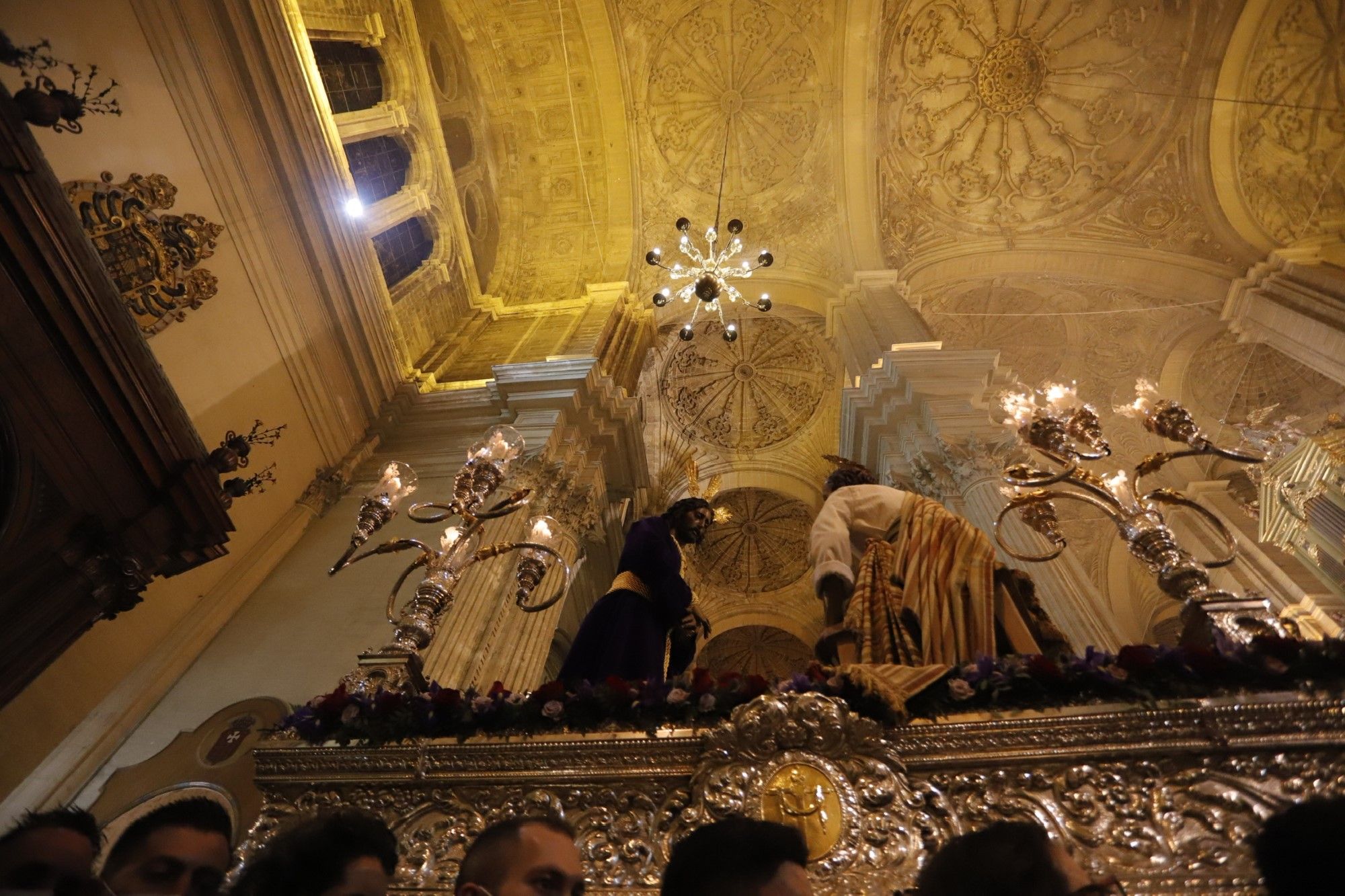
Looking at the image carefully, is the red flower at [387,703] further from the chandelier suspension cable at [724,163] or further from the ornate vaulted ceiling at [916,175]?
the chandelier suspension cable at [724,163]

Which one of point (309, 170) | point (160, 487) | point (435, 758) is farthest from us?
point (309, 170)

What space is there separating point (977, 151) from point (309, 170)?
30.8 feet

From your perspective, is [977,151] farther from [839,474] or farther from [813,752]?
[813,752]

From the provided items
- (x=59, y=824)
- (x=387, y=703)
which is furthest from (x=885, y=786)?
(x=59, y=824)

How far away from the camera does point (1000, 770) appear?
94.0 inches

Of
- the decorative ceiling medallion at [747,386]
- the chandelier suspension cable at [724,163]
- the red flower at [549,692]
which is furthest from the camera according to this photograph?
the decorative ceiling medallion at [747,386]

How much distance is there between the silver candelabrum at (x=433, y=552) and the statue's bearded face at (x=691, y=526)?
39.9 inches

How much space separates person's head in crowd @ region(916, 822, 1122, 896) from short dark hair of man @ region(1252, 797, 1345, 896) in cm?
28

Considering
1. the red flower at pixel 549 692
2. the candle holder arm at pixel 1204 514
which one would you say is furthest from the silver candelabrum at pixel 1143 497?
the red flower at pixel 549 692

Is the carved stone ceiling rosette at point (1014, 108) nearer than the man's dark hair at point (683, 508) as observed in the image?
No

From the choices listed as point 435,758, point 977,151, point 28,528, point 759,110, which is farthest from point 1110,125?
point 28,528

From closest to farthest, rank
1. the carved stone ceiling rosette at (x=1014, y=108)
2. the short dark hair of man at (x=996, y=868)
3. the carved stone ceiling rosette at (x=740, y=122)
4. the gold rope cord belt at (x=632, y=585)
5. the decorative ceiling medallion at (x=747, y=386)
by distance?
the short dark hair of man at (x=996, y=868), the gold rope cord belt at (x=632, y=585), the carved stone ceiling rosette at (x=1014, y=108), the carved stone ceiling rosette at (x=740, y=122), the decorative ceiling medallion at (x=747, y=386)

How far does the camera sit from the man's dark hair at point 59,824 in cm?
160

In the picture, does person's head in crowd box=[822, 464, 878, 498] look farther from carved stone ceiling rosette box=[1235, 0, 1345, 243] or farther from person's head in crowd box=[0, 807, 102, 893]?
carved stone ceiling rosette box=[1235, 0, 1345, 243]
